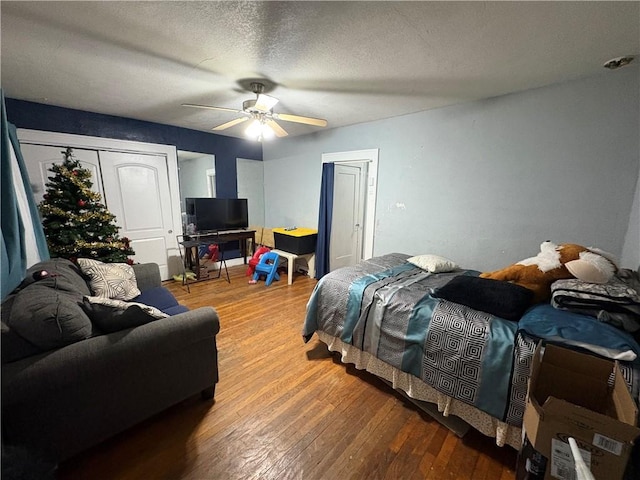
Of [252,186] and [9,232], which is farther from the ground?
[252,186]

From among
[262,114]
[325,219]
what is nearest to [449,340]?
[262,114]

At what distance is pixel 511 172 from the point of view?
2.41 metres

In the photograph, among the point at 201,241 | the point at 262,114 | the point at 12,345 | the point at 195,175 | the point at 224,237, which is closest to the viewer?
the point at 12,345

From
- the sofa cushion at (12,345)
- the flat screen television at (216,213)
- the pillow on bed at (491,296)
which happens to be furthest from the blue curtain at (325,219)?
the sofa cushion at (12,345)

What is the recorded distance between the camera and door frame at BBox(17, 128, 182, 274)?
289cm

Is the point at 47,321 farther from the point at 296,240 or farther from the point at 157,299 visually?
the point at 296,240

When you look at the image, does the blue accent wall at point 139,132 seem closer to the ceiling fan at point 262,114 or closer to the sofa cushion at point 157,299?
the ceiling fan at point 262,114

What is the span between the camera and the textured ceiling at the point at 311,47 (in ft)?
4.30

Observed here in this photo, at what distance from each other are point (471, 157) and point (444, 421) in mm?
2398

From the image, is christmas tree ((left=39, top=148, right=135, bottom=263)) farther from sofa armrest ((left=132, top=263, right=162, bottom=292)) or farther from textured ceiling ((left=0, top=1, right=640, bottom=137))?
textured ceiling ((left=0, top=1, right=640, bottom=137))

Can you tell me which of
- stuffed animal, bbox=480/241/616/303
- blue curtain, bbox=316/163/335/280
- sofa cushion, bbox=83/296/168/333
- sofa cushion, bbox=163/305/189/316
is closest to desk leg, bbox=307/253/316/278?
blue curtain, bbox=316/163/335/280

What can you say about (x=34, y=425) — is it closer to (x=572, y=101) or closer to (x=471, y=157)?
(x=471, y=157)

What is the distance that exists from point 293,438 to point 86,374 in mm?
1129

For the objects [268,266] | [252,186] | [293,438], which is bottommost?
[293,438]
